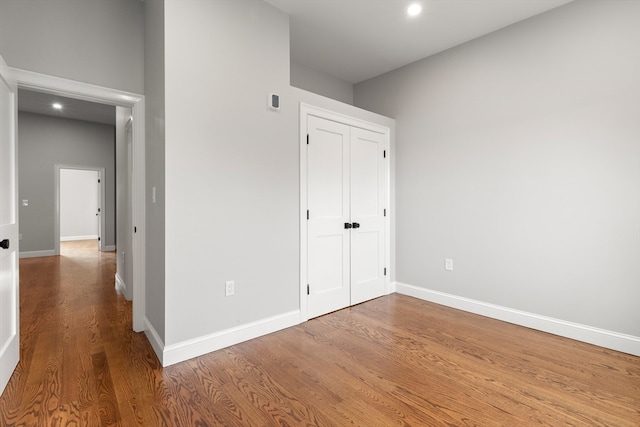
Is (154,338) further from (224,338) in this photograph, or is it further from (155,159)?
(155,159)

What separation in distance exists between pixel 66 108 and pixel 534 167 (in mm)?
7855

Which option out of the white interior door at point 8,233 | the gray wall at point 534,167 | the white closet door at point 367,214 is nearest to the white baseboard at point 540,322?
the gray wall at point 534,167

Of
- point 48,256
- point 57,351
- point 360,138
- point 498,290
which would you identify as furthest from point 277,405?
point 48,256

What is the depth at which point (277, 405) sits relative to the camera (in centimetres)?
174

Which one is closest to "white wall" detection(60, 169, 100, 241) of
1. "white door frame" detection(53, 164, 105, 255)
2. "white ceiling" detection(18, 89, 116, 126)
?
"white door frame" detection(53, 164, 105, 255)

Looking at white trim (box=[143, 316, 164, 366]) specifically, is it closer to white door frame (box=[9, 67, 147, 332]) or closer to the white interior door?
white door frame (box=[9, 67, 147, 332])

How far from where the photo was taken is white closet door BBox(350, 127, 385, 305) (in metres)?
3.51

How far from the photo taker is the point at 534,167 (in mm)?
2855

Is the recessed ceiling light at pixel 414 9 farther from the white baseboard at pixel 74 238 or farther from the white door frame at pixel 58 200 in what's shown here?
the white baseboard at pixel 74 238

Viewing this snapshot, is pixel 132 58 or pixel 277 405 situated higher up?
pixel 132 58

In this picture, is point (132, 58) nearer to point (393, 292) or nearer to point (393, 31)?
point (393, 31)

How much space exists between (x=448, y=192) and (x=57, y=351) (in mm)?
3844

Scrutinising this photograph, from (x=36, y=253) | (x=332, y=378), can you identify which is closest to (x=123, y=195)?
(x=332, y=378)

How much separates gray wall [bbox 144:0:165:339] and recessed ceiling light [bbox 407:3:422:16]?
6.70ft
